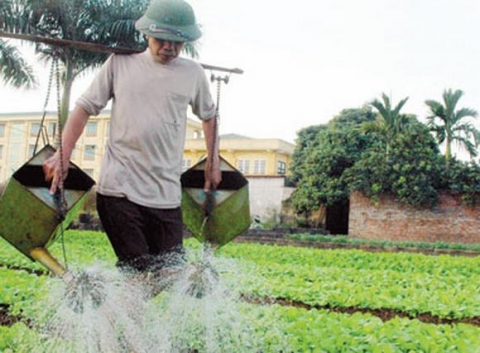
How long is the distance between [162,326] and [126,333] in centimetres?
83

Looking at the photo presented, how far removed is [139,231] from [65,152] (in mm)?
466

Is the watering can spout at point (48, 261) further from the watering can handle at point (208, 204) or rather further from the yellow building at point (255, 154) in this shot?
the yellow building at point (255, 154)

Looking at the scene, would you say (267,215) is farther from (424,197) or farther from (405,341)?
(405,341)

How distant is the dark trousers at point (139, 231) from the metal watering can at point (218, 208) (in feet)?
0.73

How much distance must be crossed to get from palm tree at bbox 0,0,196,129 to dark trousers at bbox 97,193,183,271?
10.8 m

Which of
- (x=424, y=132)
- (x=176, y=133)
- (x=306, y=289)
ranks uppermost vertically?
(x=424, y=132)

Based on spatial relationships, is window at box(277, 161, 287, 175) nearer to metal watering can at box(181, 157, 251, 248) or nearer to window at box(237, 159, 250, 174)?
window at box(237, 159, 250, 174)

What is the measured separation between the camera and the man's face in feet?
9.13

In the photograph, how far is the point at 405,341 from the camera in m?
4.17

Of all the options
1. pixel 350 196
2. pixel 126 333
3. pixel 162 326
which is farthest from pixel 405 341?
pixel 350 196

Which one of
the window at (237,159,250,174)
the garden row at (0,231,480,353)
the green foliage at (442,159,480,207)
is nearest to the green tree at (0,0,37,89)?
the garden row at (0,231,480,353)

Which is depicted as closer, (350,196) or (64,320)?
(64,320)

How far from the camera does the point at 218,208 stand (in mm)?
3182

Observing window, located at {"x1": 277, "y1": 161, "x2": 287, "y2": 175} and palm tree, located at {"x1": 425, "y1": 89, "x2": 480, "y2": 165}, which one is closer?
palm tree, located at {"x1": 425, "y1": 89, "x2": 480, "y2": 165}
